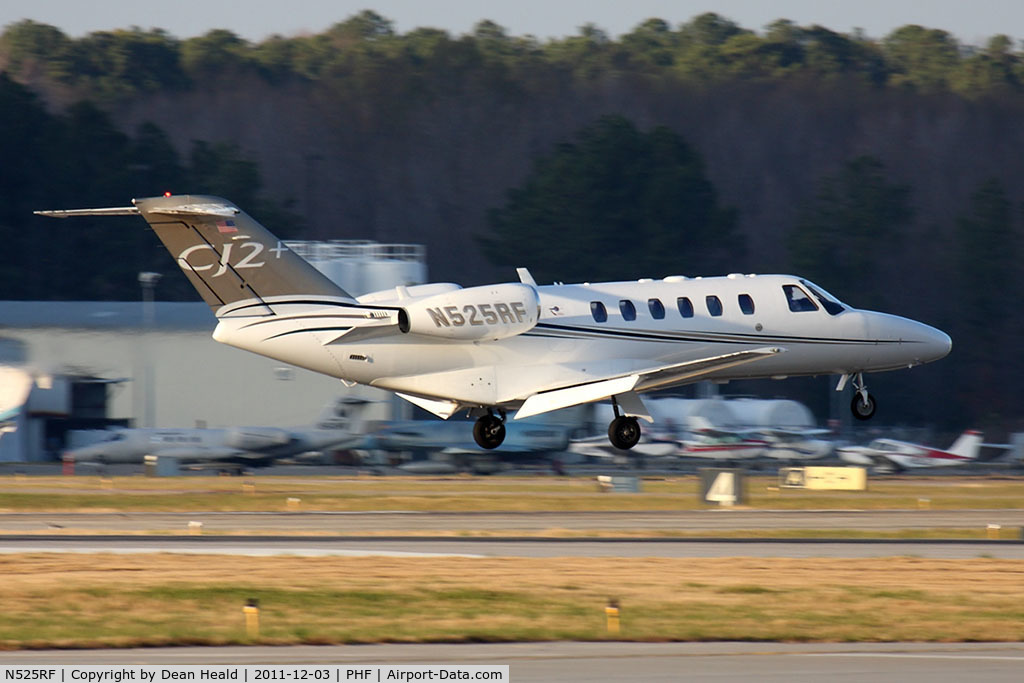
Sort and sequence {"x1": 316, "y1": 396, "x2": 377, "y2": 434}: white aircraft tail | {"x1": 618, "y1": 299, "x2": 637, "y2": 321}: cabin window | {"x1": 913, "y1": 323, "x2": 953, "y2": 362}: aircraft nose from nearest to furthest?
{"x1": 618, "y1": 299, "x2": 637, "y2": 321}: cabin window < {"x1": 913, "y1": 323, "x2": 953, "y2": 362}: aircraft nose < {"x1": 316, "y1": 396, "x2": 377, "y2": 434}: white aircraft tail

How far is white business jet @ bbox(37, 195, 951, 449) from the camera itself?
29047mm

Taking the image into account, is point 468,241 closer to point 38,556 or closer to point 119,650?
point 38,556

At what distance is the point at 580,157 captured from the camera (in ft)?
307

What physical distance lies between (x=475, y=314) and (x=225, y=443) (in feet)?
107

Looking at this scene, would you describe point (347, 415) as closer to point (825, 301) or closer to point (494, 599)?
point (825, 301)

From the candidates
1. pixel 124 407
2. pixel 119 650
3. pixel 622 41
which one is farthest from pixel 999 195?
pixel 119 650

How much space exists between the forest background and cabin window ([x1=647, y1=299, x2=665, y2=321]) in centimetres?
5630

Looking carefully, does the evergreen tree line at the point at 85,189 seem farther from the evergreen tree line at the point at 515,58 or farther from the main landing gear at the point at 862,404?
the main landing gear at the point at 862,404

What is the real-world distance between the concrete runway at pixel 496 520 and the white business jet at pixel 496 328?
223 inches

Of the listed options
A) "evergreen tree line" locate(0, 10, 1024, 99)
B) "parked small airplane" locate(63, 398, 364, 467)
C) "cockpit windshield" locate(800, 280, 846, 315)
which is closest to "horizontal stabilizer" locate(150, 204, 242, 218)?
"cockpit windshield" locate(800, 280, 846, 315)

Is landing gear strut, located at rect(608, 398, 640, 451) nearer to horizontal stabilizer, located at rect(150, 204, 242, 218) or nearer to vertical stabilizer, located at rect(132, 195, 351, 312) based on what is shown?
vertical stabilizer, located at rect(132, 195, 351, 312)

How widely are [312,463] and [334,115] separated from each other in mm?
54024
